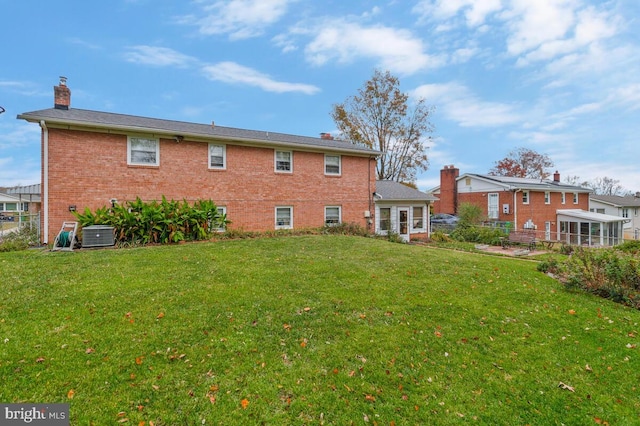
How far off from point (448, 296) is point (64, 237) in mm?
11270

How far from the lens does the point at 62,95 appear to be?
39.1 ft

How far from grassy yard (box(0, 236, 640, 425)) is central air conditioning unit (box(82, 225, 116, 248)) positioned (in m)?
Result: 2.54

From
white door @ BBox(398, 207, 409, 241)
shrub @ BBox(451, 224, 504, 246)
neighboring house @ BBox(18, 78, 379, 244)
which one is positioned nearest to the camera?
neighboring house @ BBox(18, 78, 379, 244)

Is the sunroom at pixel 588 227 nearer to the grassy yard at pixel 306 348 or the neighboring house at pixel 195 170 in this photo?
the neighboring house at pixel 195 170

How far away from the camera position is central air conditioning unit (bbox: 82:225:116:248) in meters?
9.45

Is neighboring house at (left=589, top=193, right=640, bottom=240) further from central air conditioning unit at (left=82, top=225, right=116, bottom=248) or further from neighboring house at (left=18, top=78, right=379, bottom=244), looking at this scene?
central air conditioning unit at (left=82, top=225, right=116, bottom=248)

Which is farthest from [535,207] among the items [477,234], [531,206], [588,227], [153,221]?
[153,221]

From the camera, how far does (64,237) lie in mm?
9555

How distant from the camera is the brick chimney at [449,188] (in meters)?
30.9

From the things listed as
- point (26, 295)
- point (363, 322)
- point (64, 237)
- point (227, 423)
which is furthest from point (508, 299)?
point (64, 237)


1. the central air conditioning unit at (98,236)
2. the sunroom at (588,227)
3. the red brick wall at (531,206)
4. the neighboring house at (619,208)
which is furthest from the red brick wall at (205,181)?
the neighboring house at (619,208)

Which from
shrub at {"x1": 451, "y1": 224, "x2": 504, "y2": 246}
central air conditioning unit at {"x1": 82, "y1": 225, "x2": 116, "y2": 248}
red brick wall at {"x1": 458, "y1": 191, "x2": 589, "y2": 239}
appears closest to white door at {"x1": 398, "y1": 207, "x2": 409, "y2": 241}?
shrub at {"x1": 451, "y1": 224, "x2": 504, "y2": 246}

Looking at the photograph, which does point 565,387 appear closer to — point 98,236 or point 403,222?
point 98,236

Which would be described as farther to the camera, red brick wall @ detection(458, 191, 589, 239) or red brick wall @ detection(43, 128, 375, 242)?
red brick wall @ detection(458, 191, 589, 239)
